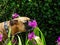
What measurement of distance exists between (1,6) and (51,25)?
1238 millimetres

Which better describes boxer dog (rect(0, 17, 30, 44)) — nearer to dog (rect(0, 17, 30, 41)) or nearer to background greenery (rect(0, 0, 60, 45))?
dog (rect(0, 17, 30, 41))

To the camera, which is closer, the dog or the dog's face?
the dog

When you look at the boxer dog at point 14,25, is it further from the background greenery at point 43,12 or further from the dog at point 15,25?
the background greenery at point 43,12

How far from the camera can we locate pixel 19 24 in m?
4.50

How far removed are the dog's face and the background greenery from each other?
0.66 ft

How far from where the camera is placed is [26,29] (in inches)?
174

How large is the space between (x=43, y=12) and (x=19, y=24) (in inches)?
21.2

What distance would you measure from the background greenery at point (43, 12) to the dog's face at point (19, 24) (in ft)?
0.66

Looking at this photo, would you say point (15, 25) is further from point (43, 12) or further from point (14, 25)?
point (43, 12)

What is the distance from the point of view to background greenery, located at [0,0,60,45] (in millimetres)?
4289

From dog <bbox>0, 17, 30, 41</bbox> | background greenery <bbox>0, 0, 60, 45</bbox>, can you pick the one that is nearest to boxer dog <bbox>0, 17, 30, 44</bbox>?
dog <bbox>0, 17, 30, 41</bbox>

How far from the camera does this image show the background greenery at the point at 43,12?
14.1 ft

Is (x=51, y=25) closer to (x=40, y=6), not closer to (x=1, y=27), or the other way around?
(x=40, y=6)

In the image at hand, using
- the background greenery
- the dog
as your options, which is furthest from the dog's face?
the background greenery
